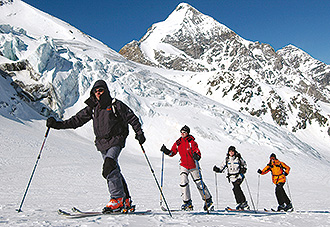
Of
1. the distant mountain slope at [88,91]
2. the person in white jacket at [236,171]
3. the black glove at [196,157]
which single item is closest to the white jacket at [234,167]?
the person in white jacket at [236,171]

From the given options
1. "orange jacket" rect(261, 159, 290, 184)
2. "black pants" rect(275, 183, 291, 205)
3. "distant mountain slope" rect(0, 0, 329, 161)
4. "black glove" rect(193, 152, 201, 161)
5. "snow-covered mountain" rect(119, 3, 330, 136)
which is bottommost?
"black pants" rect(275, 183, 291, 205)

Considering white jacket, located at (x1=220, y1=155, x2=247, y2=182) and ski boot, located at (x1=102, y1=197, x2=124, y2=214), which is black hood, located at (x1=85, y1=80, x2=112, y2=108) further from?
white jacket, located at (x1=220, y1=155, x2=247, y2=182)

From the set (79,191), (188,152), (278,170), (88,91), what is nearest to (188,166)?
(188,152)

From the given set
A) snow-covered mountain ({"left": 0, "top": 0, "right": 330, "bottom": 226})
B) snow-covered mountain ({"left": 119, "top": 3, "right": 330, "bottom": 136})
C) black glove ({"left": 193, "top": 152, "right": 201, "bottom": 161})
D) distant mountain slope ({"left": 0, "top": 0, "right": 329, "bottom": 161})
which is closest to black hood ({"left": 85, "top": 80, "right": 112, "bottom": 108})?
black glove ({"left": 193, "top": 152, "right": 201, "bottom": 161})

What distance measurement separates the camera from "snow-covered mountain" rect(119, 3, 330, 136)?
50.8m

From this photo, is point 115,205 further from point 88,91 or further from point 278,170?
point 88,91

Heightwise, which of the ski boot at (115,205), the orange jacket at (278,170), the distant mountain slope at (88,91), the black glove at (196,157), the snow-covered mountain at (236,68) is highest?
the snow-covered mountain at (236,68)

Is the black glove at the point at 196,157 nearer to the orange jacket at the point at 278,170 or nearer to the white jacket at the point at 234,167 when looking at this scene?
the white jacket at the point at 234,167

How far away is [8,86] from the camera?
734 inches

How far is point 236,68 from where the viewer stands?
136 metres

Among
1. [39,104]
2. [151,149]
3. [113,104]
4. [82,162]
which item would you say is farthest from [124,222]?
[39,104]

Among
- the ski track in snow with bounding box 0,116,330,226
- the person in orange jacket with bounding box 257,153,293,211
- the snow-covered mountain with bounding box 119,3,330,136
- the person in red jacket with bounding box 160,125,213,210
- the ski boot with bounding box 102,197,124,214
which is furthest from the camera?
the snow-covered mountain with bounding box 119,3,330,136

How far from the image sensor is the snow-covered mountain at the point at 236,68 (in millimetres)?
50781

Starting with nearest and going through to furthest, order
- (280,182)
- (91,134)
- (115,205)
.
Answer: (115,205) → (280,182) → (91,134)
